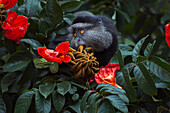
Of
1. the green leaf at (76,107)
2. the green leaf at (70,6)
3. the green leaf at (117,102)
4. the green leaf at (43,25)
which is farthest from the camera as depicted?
the green leaf at (70,6)

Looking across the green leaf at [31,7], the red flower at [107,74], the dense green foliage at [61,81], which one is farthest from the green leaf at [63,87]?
the green leaf at [31,7]

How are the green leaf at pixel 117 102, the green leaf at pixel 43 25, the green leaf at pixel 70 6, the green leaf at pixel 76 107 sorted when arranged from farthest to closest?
the green leaf at pixel 70 6 < the green leaf at pixel 43 25 < the green leaf at pixel 76 107 < the green leaf at pixel 117 102

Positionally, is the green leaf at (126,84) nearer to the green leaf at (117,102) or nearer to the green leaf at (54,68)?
the green leaf at (117,102)

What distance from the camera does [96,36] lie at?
95 cm

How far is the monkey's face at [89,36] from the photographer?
3.08 ft

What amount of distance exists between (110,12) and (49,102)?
2.75ft

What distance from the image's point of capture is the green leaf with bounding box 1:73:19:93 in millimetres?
784

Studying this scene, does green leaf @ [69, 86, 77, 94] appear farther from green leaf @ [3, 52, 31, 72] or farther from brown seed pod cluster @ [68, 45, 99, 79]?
green leaf @ [3, 52, 31, 72]

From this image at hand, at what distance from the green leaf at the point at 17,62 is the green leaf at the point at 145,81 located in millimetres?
363

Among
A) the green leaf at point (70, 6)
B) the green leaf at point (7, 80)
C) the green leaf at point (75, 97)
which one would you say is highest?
Answer: the green leaf at point (70, 6)

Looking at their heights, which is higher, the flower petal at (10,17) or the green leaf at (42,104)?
the flower petal at (10,17)

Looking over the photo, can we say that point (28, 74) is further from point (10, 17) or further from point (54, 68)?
point (10, 17)

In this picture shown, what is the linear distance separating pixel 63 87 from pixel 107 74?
0.16m

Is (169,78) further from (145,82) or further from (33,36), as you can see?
(33,36)
